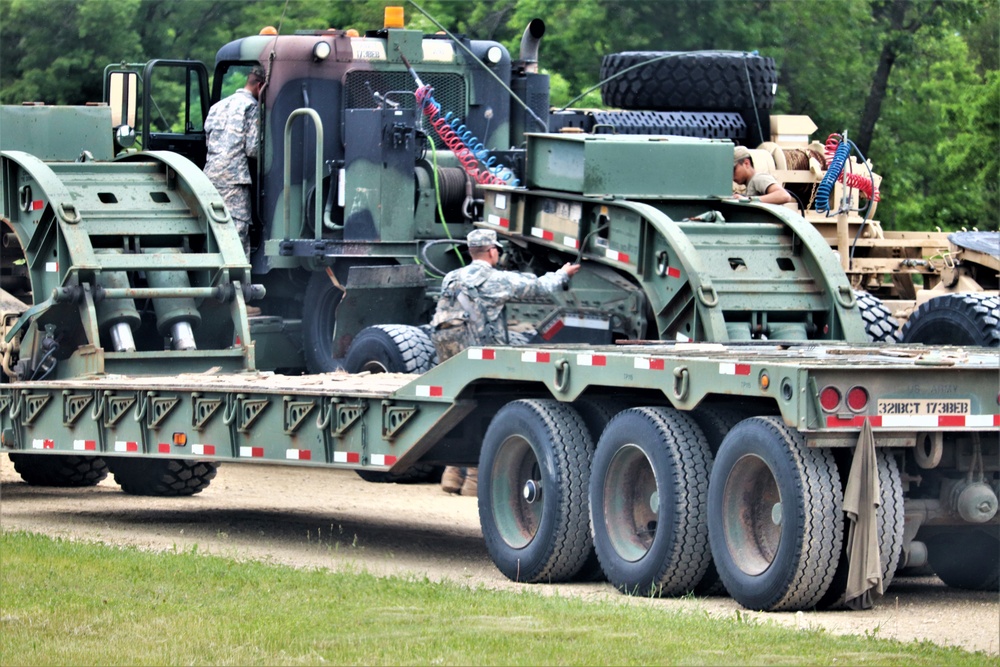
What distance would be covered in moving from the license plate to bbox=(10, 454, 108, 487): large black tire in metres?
8.44

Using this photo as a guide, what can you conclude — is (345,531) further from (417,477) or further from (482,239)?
(417,477)

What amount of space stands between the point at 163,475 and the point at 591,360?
6.03 m

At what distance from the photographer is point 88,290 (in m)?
14.0

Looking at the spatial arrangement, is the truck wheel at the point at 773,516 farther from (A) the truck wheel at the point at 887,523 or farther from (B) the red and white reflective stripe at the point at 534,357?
(B) the red and white reflective stripe at the point at 534,357

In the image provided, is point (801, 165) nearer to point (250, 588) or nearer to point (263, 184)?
point (263, 184)

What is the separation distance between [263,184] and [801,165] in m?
4.44

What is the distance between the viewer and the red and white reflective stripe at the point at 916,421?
29.5 ft

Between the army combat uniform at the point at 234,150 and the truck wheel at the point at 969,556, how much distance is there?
7.57m

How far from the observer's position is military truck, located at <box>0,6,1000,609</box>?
9.33m

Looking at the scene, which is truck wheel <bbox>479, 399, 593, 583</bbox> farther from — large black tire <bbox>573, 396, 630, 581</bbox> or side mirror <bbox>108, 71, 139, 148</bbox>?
side mirror <bbox>108, 71, 139, 148</bbox>

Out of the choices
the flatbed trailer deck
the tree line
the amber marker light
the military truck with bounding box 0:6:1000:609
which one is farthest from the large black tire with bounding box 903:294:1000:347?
the tree line

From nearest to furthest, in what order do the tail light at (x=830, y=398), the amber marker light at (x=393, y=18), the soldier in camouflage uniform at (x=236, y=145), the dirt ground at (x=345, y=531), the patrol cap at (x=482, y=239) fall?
the tail light at (x=830, y=398), the dirt ground at (x=345, y=531), the patrol cap at (x=482, y=239), the soldier in camouflage uniform at (x=236, y=145), the amber marker light at (x=393, y=18)

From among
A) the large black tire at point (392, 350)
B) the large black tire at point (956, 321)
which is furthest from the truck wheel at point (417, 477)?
the large black tire at point (956, 321)

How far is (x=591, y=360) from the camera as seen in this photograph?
10.2 meters
